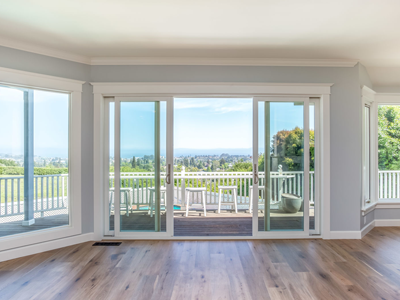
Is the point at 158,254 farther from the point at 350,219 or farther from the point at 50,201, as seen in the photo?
the point at 350,219

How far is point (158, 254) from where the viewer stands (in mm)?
3033

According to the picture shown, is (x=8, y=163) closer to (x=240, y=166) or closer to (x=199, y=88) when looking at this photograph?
(x=199, y=88)

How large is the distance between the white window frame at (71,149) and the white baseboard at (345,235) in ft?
11.8

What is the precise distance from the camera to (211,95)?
139 inches

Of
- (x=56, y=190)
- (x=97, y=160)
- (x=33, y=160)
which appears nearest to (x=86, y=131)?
(x=97, y=160)

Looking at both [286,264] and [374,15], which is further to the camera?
[286,264]

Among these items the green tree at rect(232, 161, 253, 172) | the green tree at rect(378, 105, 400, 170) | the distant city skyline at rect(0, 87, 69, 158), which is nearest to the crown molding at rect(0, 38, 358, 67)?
the distant city skyline at rect(0, 87, 69, 158)

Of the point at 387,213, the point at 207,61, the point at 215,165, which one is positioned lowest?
the point at 387,213

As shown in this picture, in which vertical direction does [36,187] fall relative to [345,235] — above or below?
above

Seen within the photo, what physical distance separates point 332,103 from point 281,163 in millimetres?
1133

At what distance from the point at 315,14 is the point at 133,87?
2372mm

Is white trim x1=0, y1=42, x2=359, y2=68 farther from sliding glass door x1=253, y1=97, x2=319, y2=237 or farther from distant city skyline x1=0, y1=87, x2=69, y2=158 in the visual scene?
distant city skyline x1=0, y1=87, x2=69, y2=158

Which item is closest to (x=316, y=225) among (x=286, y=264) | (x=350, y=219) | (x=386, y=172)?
(x=350, y=219)

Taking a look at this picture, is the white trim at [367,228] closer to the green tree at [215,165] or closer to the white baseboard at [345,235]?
the white baseboard at [345,235]
